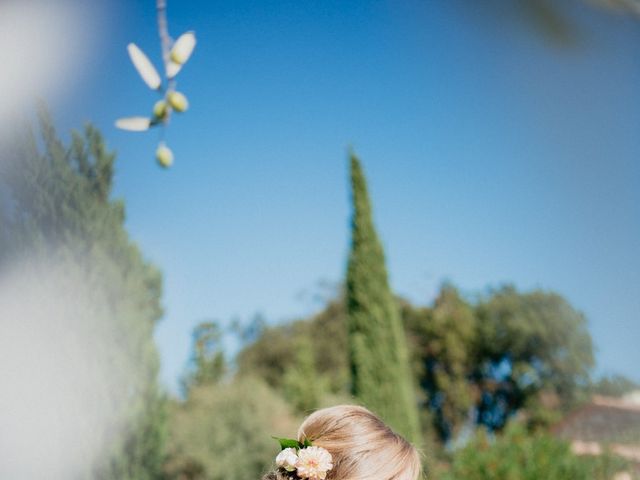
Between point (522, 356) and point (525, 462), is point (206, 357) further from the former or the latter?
point (525, 462)

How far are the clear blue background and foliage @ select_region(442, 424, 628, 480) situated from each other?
663 millimetres

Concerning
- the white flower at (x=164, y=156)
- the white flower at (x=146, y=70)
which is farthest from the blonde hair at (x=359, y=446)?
the white flower at (x=146, y=70)

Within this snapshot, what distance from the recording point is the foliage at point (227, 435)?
7.88 metres

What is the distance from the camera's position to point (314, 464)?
0.98m

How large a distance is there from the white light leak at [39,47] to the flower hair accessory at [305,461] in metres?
1.20

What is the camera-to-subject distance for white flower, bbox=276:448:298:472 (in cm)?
100

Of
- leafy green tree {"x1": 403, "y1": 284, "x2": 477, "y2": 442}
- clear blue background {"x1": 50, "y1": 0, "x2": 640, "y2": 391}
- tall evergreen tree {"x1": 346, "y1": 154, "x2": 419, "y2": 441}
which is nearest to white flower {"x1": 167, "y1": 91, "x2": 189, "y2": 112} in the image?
clear blue background {"x1": 50, "y1": 0, "x2": 640, "y2": 391}

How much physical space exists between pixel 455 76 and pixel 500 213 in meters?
1.04

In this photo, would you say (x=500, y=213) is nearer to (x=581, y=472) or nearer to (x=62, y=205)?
(x=581, y=472)

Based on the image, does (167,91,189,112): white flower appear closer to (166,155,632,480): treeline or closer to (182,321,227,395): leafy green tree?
(166,155,632,480): treeline

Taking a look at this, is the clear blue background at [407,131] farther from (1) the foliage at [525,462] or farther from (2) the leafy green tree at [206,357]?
(2) the leafy green tree at [206,357]

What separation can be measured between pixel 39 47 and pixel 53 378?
1597 mm

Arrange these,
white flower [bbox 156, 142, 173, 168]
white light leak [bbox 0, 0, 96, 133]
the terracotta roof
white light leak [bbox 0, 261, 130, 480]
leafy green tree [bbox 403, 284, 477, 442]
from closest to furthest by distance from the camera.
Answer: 1. white flower [bbox 156, 142, 173, 168]
2. white light leak [bbox 0, 0, 96, 133]
3. white light leak [bbox 0, 261, 130, 480]
4. the terracotta roof
5. leafy green tree [bbox 403, 284, 477, 442]

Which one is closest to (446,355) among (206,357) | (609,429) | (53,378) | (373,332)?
(206,357)
